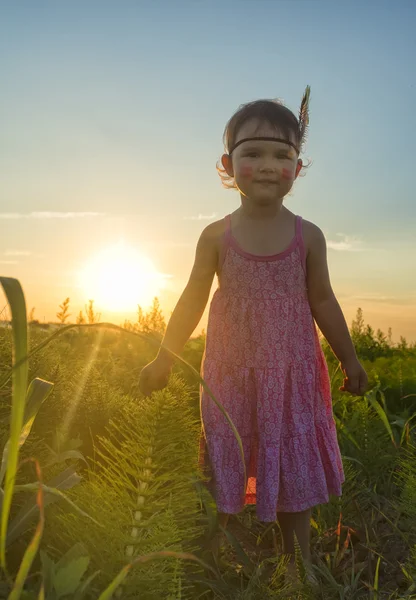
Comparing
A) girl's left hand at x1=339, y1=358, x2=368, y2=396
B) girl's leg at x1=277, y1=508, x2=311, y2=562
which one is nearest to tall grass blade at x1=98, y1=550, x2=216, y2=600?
girl's leg at x1=277, y1=508, x2=311, y2=562

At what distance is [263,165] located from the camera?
2.68 meters

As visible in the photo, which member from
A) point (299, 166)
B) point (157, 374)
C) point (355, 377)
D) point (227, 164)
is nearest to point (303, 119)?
point (299, 166)

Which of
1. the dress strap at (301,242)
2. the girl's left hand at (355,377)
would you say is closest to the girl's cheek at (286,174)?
the dress strap at (301,242)

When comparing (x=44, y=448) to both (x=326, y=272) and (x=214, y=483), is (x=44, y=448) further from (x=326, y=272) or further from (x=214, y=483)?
(x=326, y=272)

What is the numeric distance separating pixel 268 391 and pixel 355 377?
53 centimetres

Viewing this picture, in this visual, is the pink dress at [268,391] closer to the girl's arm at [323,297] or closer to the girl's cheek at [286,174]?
the girl's arm at [323,297]

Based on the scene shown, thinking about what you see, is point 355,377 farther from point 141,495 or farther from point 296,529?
point 141,495

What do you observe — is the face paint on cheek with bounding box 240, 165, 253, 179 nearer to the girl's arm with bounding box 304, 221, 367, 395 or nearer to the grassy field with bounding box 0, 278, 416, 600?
the girl's arm with bounding box 304, 221, 367, 395

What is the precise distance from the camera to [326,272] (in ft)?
9.48

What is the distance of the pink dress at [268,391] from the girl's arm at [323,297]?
0.05m

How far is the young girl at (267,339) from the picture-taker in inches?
105

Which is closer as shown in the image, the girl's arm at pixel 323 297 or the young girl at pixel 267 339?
the young girl at pixel 267 339

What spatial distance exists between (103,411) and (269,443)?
29.3 inches

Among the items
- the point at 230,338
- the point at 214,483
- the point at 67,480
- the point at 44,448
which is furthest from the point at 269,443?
the point at 67,480
